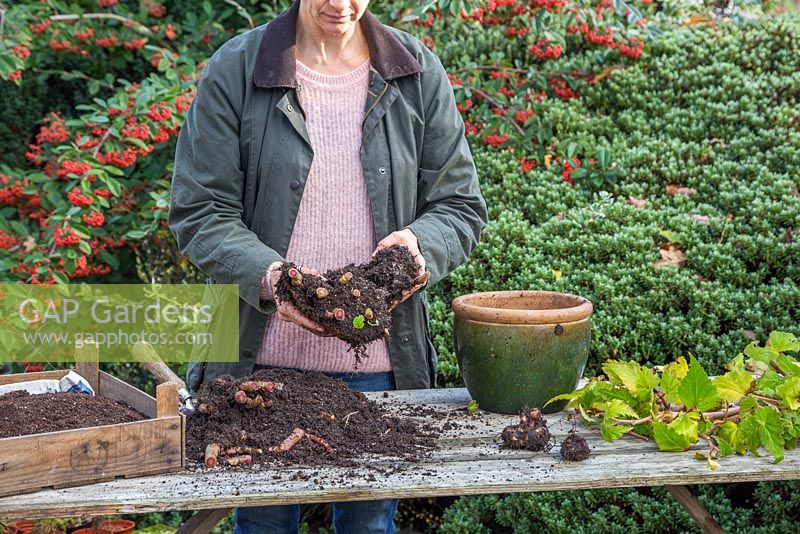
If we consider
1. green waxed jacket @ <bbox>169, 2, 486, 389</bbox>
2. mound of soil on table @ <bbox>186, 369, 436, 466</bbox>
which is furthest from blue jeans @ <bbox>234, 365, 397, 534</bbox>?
mound of soil on table @ <bbox>186, 369, 436, 466</bbox>

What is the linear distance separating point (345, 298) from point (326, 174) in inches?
17.8

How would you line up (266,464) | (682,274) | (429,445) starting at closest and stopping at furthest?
(266,464) → (429,445) → (682,274)

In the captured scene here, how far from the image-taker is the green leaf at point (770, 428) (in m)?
1.94

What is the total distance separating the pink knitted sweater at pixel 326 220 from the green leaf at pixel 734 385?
86cm

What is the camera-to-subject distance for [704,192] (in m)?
4.23

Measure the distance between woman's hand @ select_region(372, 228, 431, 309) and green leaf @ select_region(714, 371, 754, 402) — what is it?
72 cm

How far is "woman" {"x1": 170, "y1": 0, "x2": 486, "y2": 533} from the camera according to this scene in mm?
2344

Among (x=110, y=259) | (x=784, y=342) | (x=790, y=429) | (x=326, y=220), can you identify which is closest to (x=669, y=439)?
(x=790, y=429)

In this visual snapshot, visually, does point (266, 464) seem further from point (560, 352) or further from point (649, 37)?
point (649, 37)

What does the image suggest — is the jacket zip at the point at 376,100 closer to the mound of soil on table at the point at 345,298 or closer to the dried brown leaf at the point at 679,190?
the mound of soil on table at the point at 345,298

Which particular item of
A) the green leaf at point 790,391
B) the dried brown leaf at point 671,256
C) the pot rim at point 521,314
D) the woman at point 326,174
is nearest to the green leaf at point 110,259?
the woman at point 326,174

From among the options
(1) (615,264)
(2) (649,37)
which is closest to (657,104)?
(2) (649,37)

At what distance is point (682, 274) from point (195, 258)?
6.93ft

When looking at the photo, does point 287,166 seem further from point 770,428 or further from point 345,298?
point 770,428
